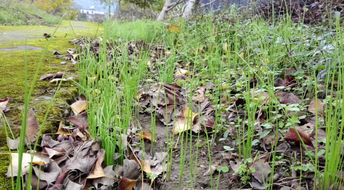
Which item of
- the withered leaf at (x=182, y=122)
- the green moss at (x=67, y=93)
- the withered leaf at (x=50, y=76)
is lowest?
the withered leaf at (x=182, y=122)

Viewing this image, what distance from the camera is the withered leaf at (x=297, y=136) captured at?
1068 mm

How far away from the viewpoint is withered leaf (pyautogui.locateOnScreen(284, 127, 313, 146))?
3.51 ft

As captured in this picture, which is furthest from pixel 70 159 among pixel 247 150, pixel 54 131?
pixel 247 150

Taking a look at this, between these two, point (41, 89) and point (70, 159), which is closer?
point (70, 159)

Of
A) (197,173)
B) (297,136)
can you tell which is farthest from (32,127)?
(297,136)

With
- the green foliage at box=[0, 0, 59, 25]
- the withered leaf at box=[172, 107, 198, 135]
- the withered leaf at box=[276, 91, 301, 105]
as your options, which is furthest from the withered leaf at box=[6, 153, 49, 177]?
the green foliage at box=[0, 0, 59, 25]

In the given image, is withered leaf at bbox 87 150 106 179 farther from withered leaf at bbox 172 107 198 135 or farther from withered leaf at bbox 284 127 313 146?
withered leaf at bbox 284 127 313 146

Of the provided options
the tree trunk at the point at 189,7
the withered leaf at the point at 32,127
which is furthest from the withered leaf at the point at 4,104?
the tree trunk at the point at 189,7

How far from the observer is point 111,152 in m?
1.04

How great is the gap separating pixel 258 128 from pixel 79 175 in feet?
2.49

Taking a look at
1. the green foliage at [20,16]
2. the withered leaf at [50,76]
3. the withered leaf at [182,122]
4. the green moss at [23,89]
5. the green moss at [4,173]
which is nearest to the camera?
the green moss at [4,173]

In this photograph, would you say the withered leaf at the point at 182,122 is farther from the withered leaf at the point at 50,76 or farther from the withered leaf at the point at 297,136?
the withered leaf at the point at 50,76

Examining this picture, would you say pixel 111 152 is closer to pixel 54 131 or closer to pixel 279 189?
pixel 54 131

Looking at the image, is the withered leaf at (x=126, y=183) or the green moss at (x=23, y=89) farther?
the green moss at (x=23, y=89)
